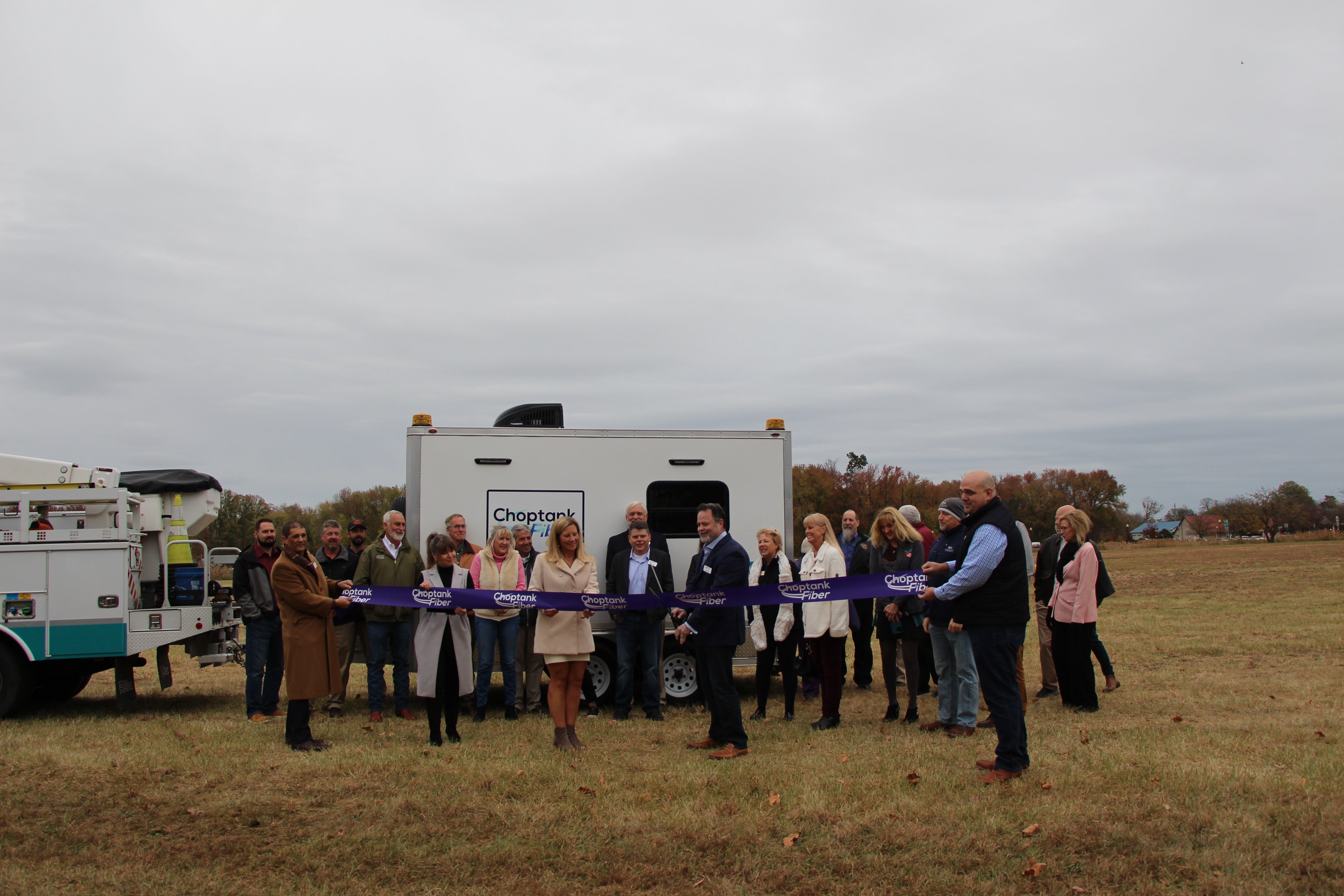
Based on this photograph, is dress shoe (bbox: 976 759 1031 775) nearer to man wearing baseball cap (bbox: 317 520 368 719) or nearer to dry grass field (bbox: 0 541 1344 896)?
dry grass field (bbox: 0 541 1344 896)

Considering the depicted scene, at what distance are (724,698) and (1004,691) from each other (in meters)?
2.09

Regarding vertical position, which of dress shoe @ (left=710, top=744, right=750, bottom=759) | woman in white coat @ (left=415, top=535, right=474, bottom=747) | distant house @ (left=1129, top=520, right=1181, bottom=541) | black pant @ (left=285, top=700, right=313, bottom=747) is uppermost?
woman in white coat @ (left=415, top=535, right=474, bottom=747)

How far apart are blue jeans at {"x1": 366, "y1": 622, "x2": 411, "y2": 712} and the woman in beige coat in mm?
2304

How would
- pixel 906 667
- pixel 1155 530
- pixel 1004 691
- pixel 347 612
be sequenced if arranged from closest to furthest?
pixel 1004 691 < pixel 906 667 < pixel 347 612 < pixel 1155 530

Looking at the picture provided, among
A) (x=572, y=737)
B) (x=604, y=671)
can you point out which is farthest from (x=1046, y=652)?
(x=572, y=737)

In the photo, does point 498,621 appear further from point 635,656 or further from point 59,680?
point 59,680

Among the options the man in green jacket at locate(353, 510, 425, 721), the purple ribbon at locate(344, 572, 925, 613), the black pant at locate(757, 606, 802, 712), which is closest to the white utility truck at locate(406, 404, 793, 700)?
the man in green jacket at locate(353, 510, 425, 721)

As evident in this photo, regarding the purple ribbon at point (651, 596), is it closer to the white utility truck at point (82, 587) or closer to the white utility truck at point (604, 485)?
the white utility truck at point (604, 485)

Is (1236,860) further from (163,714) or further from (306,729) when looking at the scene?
(163,714)

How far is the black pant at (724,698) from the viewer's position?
708 cm

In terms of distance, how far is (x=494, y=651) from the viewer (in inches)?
360

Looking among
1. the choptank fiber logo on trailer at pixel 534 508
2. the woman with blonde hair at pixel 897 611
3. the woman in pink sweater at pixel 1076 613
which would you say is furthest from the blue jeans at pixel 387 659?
the woman in pink sweater at pixel 1076 613

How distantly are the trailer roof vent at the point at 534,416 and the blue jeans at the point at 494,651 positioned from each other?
7.16ft

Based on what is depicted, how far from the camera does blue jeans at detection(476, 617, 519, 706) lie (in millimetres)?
8906
